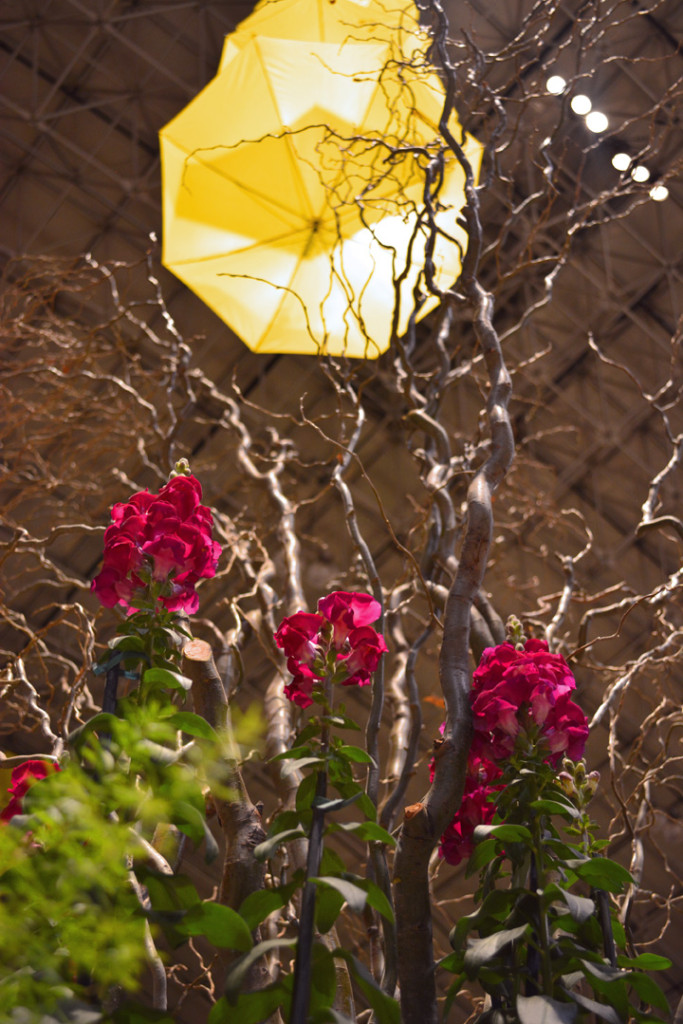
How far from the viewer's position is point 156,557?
119 centimetres

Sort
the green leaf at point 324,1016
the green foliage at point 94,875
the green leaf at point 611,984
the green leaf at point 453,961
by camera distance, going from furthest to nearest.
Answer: the green leaf at point 453,961
the green leaf at point 611,984
the green leaf at point 324,1016
the green foliage at point 94,875

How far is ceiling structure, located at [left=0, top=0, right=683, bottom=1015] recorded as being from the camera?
656 centimetres

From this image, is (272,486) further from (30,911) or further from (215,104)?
(30,911)

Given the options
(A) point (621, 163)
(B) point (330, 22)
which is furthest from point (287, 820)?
(A) point (621, 163)

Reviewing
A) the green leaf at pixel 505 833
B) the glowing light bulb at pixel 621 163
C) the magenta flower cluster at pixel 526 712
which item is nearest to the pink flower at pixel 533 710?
the magenta flower cluster at pixel 526 712

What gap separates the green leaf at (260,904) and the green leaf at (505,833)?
232 mm

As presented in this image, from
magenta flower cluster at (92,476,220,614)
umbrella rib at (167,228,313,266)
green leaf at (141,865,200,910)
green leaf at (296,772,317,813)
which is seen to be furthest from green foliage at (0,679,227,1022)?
umbrella rib at (167,228,313,266)

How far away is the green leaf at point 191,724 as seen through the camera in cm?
100

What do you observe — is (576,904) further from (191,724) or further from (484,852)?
(191,724)

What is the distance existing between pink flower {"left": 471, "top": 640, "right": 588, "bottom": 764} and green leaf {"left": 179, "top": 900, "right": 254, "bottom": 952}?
0.39 metres

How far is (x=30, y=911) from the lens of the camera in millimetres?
851

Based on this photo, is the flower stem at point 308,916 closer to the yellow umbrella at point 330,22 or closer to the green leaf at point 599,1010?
the green leaf at point 599,1010

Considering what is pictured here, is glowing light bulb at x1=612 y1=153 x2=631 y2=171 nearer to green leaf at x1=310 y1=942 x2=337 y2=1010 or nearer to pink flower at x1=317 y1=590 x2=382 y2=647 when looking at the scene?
pink flower at x1=317 y1=590 x2=382 y2=647

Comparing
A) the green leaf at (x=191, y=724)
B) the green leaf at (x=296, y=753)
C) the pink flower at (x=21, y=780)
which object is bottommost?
the pink flower at (x=21, y=780)
